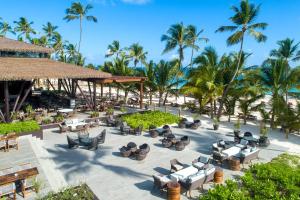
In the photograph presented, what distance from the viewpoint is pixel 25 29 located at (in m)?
52.7

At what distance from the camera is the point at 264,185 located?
997cm

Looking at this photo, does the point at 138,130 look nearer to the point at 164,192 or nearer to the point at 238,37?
the point at 164,192

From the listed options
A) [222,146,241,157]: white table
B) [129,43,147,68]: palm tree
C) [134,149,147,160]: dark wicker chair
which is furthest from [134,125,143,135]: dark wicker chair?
[129,43,147,68]: palm tree

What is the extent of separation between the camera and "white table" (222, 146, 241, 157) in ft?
41.5

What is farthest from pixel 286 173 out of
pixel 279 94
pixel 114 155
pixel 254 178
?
pixel 279 94

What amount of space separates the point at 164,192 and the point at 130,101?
19852 millimetres

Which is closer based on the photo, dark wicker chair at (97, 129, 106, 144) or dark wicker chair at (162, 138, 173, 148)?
dark wicker chair at (162, 138, 173, 148)

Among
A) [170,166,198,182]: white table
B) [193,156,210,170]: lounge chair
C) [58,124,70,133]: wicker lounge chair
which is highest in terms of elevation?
[58,124,70,133]: wicker lounge chair

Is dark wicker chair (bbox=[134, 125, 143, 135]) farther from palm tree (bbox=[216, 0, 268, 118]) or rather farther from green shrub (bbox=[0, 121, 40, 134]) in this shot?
palm tree (bbox=[216, 0, 268, 118])

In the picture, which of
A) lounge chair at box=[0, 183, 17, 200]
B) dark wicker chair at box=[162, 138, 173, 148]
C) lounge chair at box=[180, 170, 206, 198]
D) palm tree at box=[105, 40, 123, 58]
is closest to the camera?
lounge chair at box=[0, 183, 17, 200]

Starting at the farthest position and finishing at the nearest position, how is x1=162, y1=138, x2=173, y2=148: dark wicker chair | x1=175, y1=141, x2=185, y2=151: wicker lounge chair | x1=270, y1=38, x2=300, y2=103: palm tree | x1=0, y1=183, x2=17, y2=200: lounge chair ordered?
x1=270, y1=38, x2=300, y2=103: palm tree → x1=162, y1=138, x2=173, y2=148: dark wicker chair → x1=175, y1=141, x2=185, y2=151: wicker lounge chair → x1=0, y1=183, x2=17, y2=200: lounge chair

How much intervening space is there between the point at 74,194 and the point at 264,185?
7444mm

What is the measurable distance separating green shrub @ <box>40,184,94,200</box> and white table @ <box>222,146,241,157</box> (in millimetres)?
6937

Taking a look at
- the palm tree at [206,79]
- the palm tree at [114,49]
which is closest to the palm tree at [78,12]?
the palm tree at [114,49]
